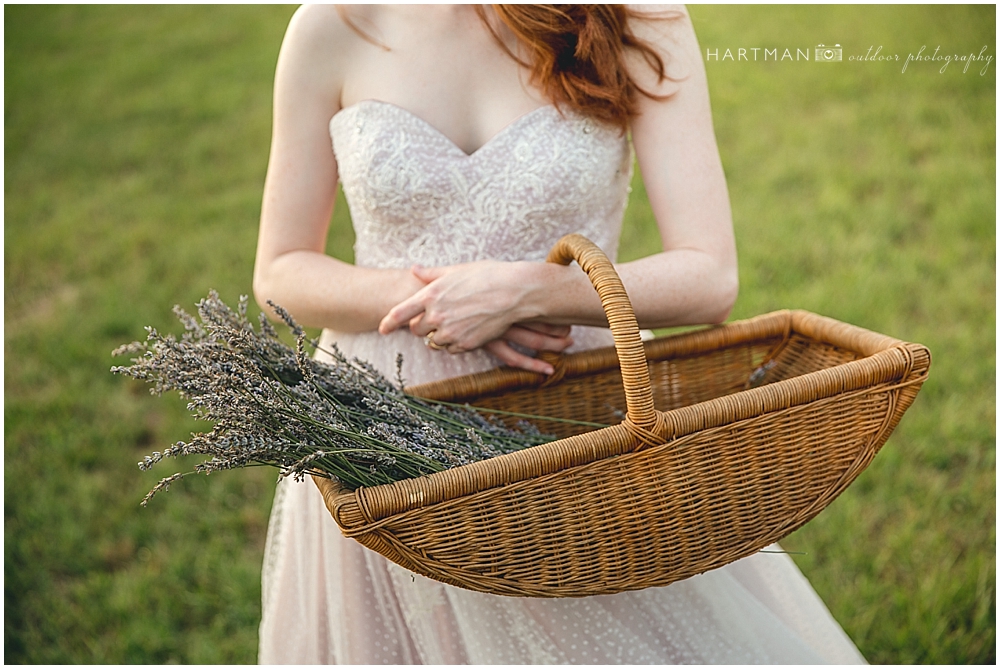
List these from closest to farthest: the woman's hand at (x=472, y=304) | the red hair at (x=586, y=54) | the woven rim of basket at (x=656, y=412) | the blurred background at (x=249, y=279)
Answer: the woven rim of basket at (x=656, y=412)
the woman's hand at (x=472, y=304)
the red hair at (x=586, y=54)
the blurred background at (x=249, y=279)

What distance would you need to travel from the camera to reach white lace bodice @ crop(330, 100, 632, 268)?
58.6 inches

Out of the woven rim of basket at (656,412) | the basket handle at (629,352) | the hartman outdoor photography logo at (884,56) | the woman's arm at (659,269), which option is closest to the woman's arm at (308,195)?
the woman's arm at (659,269)

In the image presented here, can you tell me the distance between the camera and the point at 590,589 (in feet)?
3.66

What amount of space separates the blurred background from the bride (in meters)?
1.06

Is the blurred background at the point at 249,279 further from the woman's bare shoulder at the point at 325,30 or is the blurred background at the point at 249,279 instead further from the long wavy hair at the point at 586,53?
the woman's bare shoulder at the point at 325,30

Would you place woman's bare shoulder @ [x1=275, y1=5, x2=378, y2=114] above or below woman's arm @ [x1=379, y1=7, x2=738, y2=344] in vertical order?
above

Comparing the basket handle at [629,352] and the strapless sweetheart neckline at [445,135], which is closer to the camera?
the basket handle at [629,352]


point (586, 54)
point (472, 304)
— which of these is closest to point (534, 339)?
point (472, 304)

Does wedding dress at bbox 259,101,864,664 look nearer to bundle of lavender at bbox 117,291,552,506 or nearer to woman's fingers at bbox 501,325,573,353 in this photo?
woman's fingers at bbox 501,325,573,353

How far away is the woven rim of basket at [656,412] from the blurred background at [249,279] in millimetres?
1190

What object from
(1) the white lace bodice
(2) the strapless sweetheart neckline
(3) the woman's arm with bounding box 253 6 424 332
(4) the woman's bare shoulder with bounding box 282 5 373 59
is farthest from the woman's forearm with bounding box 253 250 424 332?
(4) the woman's bare shoulder with bounding box 282 5 373 59

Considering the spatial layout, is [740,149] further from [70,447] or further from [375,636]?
[375,636]

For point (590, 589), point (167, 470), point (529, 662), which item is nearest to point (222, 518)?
point (167, 470)

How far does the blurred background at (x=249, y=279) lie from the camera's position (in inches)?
97.6
